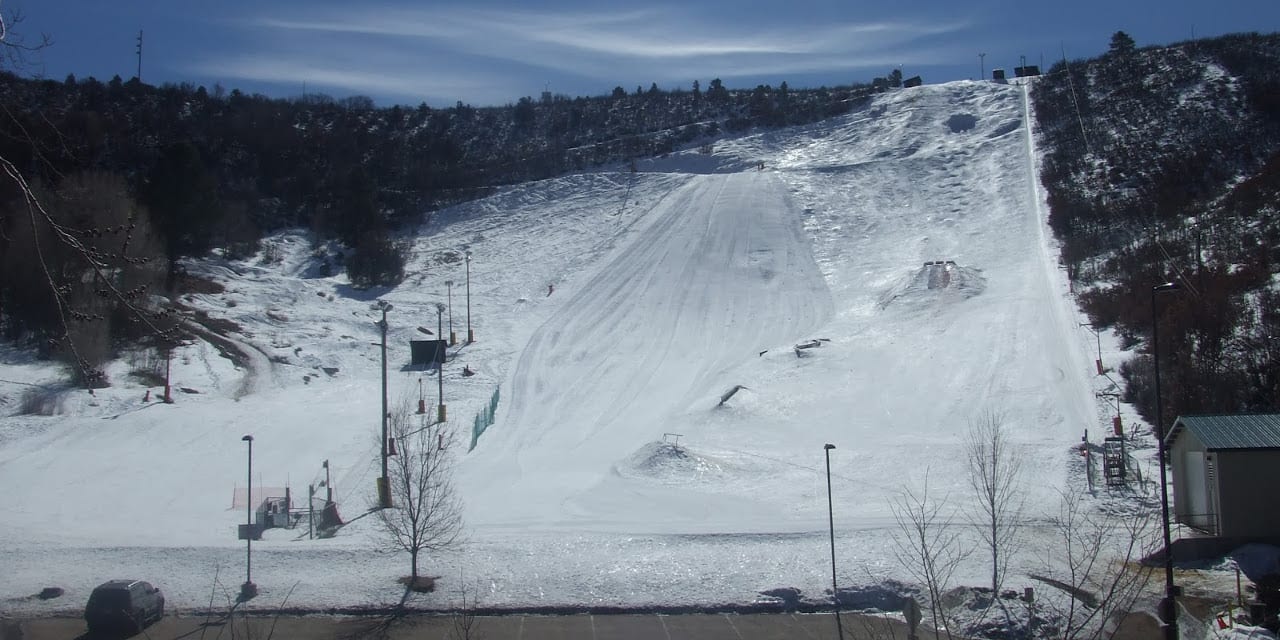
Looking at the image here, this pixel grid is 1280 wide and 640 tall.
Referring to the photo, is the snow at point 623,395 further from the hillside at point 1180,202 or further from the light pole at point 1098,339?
the hillside at point 1180,202

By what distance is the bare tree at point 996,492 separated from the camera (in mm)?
20328

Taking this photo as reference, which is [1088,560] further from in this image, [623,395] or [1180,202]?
[1180,202]

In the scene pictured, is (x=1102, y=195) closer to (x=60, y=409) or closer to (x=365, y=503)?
(x=365, y=503)

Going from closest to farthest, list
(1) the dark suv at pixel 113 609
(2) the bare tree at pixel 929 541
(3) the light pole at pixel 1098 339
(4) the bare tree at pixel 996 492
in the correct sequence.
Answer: (1) the dark suv at pixel 113 609, (4) the bare tree at pixel 996 492, (2) the bare tree at pixel 929 541, (3) the light pole at pixel 1098 339

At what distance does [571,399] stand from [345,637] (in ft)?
80.6

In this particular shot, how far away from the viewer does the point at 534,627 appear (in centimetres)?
1947

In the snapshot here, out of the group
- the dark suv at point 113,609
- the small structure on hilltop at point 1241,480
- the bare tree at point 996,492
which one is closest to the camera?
the dark suv at point 113,609

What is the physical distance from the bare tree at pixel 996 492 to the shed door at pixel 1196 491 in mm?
3784

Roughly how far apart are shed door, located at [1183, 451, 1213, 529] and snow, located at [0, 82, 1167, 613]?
4.36m

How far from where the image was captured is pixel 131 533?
84.0 ft

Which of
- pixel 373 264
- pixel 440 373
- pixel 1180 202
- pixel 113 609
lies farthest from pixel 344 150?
pixel 113 609

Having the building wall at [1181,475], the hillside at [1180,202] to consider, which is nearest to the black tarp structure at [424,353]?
Answer: the hillside at [1180,202]

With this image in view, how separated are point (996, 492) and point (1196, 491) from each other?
4820mm

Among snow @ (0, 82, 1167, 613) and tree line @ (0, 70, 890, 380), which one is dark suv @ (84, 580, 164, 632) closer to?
snow @ (0, 82, 1167, 613)
